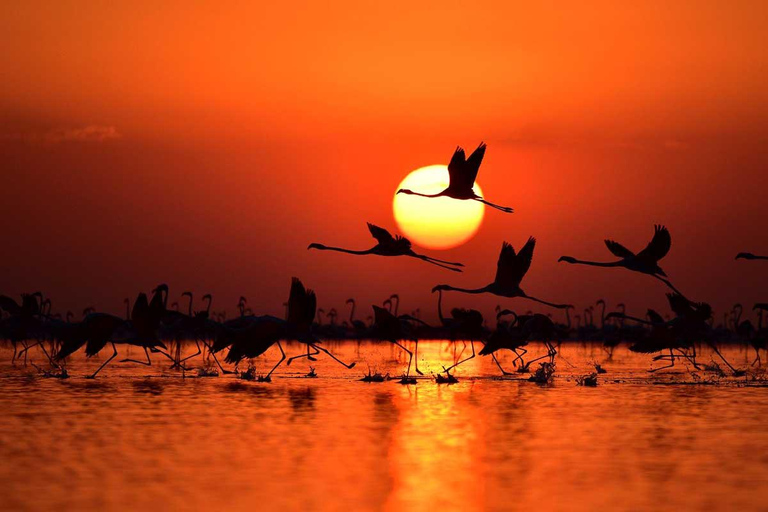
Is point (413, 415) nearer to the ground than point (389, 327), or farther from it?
nearer to the ground

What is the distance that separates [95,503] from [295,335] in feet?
43.0

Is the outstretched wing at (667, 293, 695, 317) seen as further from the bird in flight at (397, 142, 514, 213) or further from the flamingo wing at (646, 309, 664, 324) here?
the bird in flight at (397, 142, 514, 213)

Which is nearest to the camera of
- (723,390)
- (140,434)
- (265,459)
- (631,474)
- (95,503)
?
(95,503)

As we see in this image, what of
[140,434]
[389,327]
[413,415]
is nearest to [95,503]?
[140,434]

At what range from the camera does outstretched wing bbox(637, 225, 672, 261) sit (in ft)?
75.2

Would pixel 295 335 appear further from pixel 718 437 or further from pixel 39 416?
pixel 718 437

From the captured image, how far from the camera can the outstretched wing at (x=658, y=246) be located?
22.9 metres

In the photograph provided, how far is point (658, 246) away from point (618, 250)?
807 millimetres

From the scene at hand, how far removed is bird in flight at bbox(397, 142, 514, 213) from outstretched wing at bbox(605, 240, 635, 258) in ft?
11.0

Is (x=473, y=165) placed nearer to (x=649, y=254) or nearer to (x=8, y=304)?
(x=649, y=254)

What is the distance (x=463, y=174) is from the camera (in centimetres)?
2069

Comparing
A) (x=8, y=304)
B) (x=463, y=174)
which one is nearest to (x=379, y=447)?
(x=463, y=174)

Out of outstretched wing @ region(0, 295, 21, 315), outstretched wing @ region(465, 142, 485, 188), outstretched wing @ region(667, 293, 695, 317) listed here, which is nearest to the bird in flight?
outstretched wing @ region(465, 142, 485, 188)

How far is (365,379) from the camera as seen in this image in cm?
2642
